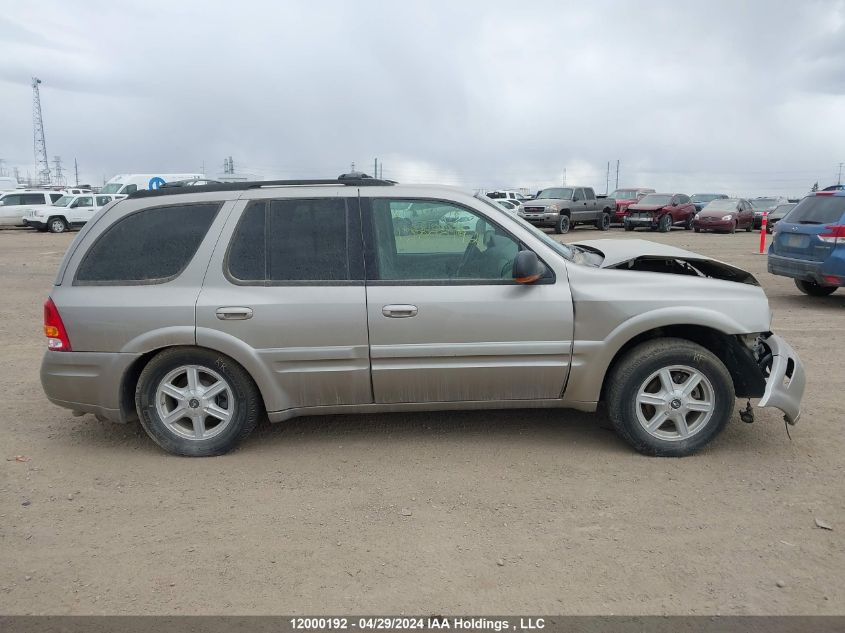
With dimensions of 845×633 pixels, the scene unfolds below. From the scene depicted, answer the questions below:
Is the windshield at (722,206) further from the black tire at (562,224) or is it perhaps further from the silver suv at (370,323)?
the silver suv at (370,323)

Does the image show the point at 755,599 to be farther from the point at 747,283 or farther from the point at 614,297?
the point at 747,283

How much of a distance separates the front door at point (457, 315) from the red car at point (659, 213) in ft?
84.0

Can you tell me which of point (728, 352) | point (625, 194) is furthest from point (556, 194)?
point (728, 352)

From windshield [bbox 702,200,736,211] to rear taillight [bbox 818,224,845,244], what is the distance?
20.8 metres

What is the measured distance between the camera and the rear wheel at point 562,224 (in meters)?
26.2

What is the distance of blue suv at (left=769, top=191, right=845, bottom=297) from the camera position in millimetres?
9000

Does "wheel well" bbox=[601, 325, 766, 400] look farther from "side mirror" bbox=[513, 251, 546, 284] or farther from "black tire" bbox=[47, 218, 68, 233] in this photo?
"black tire" bbox=[47, 218, 68, 233]

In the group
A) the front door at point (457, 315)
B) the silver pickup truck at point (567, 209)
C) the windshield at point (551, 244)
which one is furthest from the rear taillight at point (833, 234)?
the silver pickup truck at point (567, 209)

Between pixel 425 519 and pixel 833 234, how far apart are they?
800 cm

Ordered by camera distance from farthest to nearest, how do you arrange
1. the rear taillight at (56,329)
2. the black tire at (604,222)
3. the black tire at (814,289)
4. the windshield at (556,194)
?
1. the black tire at (604,222)
2. the windshield at (556,194)
3. the black tire at (814,289)
4. the rear taillight at (56,329)

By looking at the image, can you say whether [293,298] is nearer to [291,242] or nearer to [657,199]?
[291,242]

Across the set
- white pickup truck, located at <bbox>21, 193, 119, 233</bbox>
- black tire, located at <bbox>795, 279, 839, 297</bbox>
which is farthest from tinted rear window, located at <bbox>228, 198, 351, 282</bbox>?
white pickup truck, located at <bbox>21, 193, 119, 233</bbox>

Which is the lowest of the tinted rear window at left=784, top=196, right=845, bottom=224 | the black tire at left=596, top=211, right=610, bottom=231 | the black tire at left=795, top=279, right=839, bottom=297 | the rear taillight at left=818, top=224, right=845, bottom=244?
the black tire at left=795, top=279, right=839, bottom=297

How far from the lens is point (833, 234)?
9023 millimetres
